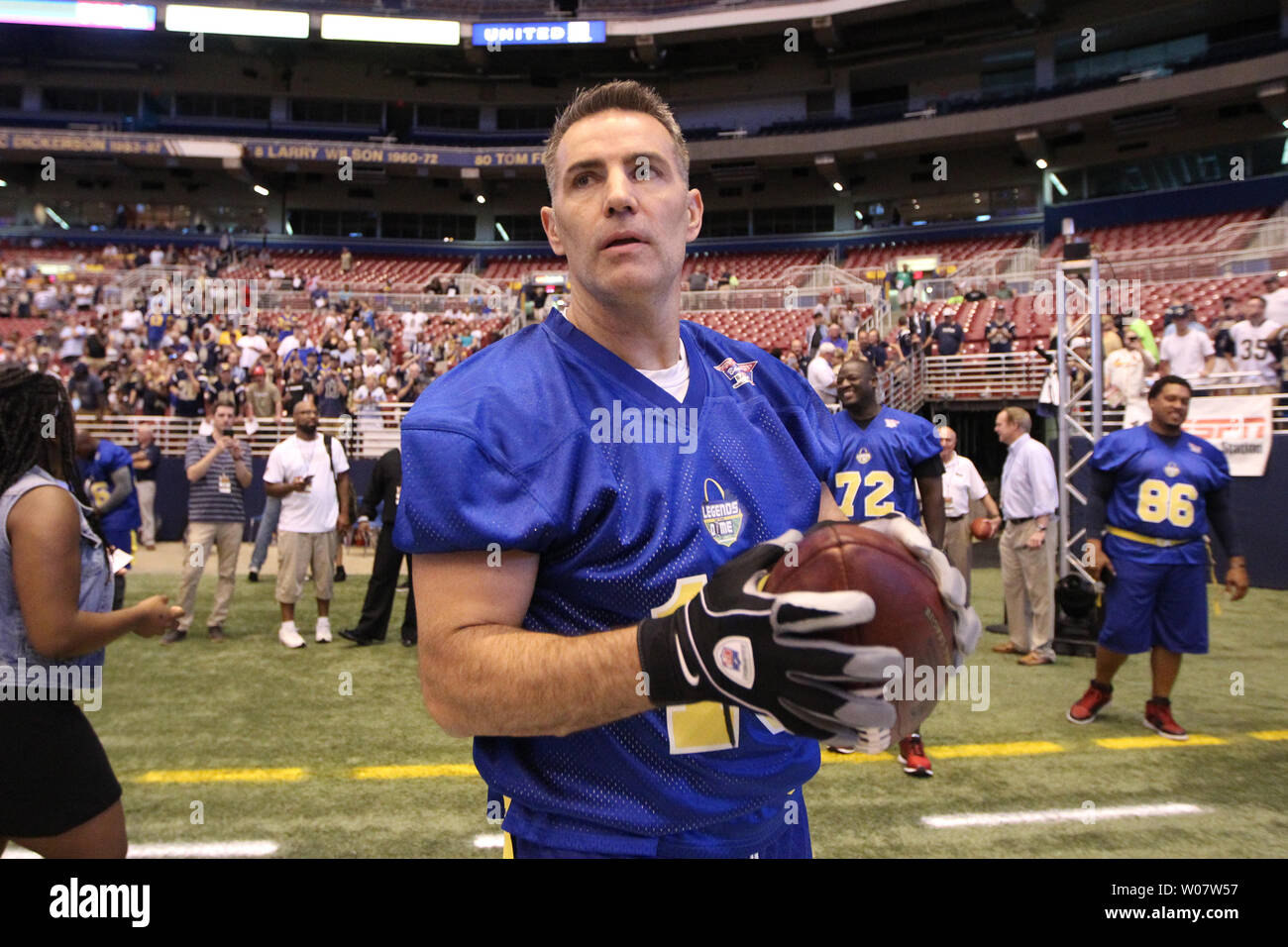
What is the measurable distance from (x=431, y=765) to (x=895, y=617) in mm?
4401

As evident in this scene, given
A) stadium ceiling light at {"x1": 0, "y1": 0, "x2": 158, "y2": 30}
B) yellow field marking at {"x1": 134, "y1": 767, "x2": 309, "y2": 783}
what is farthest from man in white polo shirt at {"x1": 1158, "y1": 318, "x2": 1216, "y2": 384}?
stadium ceiling light at {"x1": 0, "y1": 0, "x2": 158, "y2": 30}

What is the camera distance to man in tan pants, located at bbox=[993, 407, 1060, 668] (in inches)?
301

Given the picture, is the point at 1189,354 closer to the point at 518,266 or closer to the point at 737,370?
the point at 737,370

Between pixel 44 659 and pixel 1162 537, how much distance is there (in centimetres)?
596

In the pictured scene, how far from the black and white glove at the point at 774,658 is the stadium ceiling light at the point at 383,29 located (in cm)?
3622

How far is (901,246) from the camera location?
1209 inches

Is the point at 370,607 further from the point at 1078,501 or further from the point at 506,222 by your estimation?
the point at 506,222

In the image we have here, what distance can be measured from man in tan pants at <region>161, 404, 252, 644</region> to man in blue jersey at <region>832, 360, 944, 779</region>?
575 centimetres

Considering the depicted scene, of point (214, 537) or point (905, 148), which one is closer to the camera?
point (214, 537)

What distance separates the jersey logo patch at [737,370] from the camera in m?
1.81

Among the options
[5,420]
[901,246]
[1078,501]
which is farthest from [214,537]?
[901,246]

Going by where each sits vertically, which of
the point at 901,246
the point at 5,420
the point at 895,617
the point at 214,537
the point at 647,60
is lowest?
the point at 214,537
